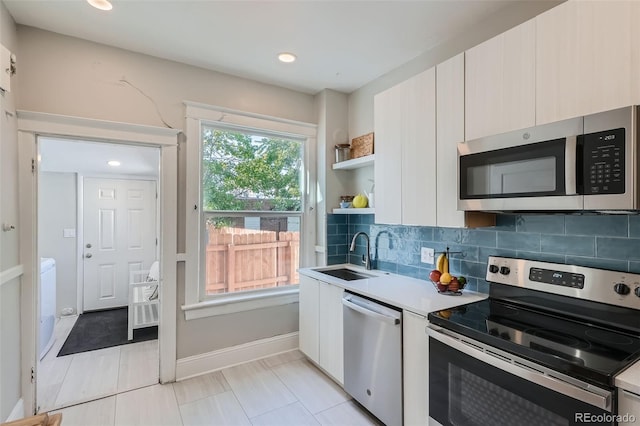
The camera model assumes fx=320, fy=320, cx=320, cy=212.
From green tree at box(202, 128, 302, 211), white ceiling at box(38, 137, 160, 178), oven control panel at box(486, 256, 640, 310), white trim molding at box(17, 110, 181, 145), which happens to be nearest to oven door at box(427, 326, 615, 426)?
oven control panel at box(486, 256, 640, 310)

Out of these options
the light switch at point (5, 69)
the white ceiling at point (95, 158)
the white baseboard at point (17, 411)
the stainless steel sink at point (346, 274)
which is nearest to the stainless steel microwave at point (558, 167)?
the stainless steel sink at point (346, 274)

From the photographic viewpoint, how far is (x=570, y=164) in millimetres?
1316

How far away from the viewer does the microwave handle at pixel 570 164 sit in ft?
4.30

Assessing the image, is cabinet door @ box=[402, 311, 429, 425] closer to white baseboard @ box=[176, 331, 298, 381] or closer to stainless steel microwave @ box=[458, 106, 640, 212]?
stainless steel microwave @ box=[458, 106, 640, 212]

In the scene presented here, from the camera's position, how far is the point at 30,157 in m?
2.14

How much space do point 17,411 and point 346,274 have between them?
2.45 meters

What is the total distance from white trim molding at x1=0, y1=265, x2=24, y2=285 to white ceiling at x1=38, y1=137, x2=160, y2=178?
1.31 m

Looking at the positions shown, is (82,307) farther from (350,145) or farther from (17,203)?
(350,145)

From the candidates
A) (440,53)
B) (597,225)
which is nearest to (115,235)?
(440,53)

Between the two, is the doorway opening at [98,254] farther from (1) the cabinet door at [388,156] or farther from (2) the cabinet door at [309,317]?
(1) the cabinet door at [388,156]

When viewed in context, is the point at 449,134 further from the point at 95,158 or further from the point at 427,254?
the point at 95,158

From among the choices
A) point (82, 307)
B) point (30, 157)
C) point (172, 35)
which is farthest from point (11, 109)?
point (82, 307)

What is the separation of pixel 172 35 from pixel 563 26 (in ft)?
7.53

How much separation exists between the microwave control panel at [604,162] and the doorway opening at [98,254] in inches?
135
